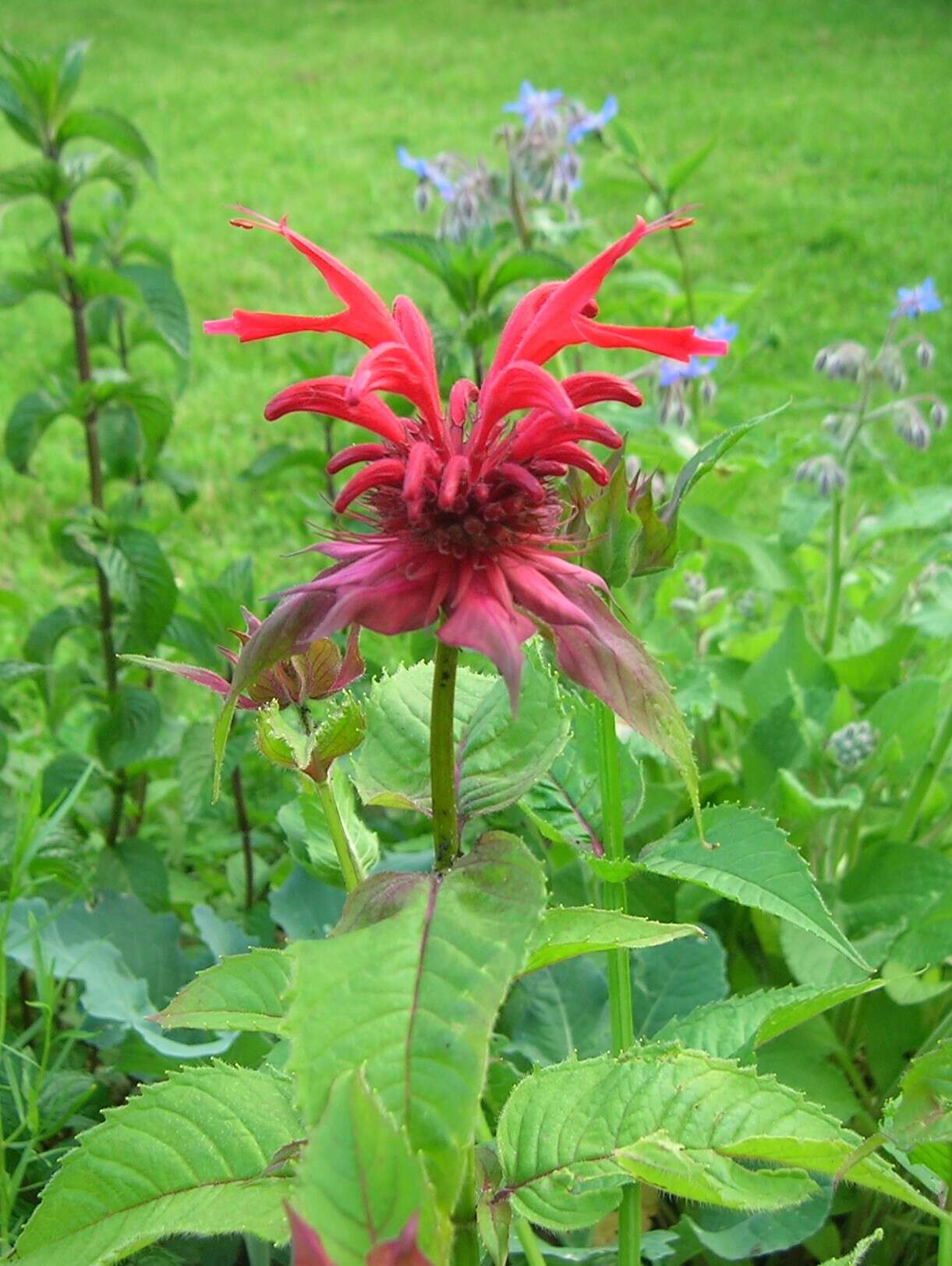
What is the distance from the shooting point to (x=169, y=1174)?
680 millimetres

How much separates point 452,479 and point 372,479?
57 millimetres

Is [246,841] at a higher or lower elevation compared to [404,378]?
lower

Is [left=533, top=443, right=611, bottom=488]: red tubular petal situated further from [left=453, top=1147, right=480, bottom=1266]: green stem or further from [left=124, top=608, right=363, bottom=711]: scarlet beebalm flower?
[left=453, top=1147, right=480, bottom=1266]: green stem

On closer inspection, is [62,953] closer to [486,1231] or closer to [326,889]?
[326,889]

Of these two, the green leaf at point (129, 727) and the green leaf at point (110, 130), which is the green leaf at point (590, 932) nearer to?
the green leaf at point (129, 727)

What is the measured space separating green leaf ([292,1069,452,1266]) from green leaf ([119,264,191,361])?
112 cm

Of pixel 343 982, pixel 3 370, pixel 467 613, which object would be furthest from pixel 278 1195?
pixel 3 370

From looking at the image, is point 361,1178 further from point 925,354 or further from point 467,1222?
point 925,354

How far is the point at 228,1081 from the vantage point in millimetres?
716

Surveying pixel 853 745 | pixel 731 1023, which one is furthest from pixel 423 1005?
pixel 853 745

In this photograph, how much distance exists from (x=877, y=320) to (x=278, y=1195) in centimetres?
356

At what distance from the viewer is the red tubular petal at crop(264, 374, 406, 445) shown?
638 millimetres

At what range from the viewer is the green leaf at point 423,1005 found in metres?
0.50

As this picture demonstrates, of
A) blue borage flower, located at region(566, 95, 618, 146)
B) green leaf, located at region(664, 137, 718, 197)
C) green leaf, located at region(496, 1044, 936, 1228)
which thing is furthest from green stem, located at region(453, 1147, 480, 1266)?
blue borage flower, located at region(566, 95, 618, 146)
